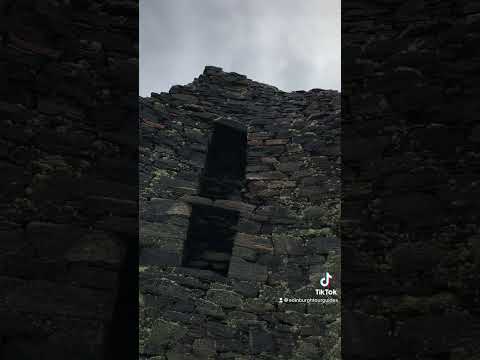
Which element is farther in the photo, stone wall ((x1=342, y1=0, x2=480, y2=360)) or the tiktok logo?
the tiktok logo

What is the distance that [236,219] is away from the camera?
25.5 feet

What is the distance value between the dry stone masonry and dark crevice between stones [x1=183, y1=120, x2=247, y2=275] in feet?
0.06

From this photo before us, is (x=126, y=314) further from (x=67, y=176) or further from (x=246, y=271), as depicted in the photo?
(x=246, y=271)

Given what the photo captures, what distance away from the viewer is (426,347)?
207cm

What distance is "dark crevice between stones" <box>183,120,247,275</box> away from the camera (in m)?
7.37

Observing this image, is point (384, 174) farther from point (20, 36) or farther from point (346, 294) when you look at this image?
point (20, 36)

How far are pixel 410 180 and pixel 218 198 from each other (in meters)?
5.88

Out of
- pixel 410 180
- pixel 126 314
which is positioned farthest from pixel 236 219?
pixel 410 180

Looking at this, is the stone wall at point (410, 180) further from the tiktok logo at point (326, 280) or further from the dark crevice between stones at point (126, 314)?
the tiktok logo at point (326, 280)

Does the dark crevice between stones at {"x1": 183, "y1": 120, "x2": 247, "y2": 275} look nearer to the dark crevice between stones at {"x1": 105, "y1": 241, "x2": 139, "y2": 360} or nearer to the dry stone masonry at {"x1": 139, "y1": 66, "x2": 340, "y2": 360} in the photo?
the dry stone masonry at {"x1": 139, "y1": 66, "x2": 340, "y2": 360}

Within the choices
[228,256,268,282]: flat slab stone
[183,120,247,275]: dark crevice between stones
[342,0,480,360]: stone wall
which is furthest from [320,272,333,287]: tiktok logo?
[342,0,480,360]: stone wall

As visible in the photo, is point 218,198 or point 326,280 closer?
point 326,280

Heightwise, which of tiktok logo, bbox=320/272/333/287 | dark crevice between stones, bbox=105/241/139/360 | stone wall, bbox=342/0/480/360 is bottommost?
tiktok logo, bbox=320/272/333/287

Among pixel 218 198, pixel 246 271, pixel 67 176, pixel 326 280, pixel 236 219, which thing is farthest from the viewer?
pixel 218 198
